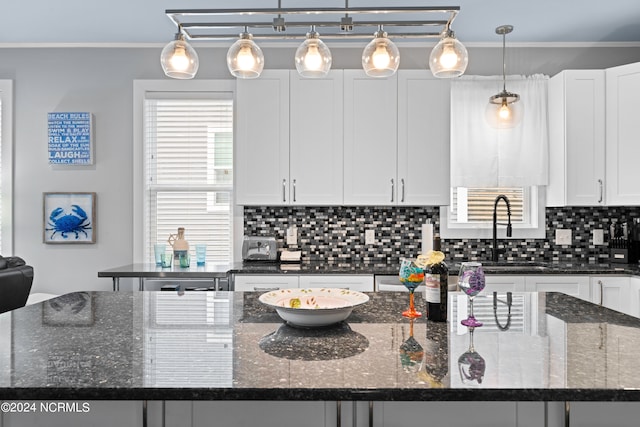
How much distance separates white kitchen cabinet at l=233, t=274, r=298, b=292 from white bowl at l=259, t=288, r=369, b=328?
1.55 metres

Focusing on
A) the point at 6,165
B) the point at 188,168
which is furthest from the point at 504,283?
the point at 6,165

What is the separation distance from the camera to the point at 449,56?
1.79 m

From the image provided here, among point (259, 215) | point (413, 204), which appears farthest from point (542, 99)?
point (259, 215)

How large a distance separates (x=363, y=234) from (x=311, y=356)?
9.01 feet

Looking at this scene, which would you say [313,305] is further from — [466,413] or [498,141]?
[498,141]

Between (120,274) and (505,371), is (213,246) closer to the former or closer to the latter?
(120,274)

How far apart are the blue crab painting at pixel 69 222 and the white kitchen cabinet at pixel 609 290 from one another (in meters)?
4.18

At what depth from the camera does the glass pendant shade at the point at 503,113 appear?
362cm

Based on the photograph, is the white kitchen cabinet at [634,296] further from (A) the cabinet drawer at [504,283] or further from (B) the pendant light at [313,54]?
(B) the pendant light at [313,54]

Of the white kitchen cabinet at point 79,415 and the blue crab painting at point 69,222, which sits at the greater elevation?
the blue crab painting at point 69,222

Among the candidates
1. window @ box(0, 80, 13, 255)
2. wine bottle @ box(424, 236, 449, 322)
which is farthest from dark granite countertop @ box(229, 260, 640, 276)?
window @ box(0, 80, 13, 255)

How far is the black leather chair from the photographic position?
2658 mm

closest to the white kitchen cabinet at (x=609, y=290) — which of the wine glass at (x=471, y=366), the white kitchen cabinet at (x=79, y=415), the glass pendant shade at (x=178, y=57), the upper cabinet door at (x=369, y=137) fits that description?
the upper cabinet door at (x=369, y=137)

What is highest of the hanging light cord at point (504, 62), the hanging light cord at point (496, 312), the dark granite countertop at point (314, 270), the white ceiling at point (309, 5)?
the white ceiling at point (309, 5)
